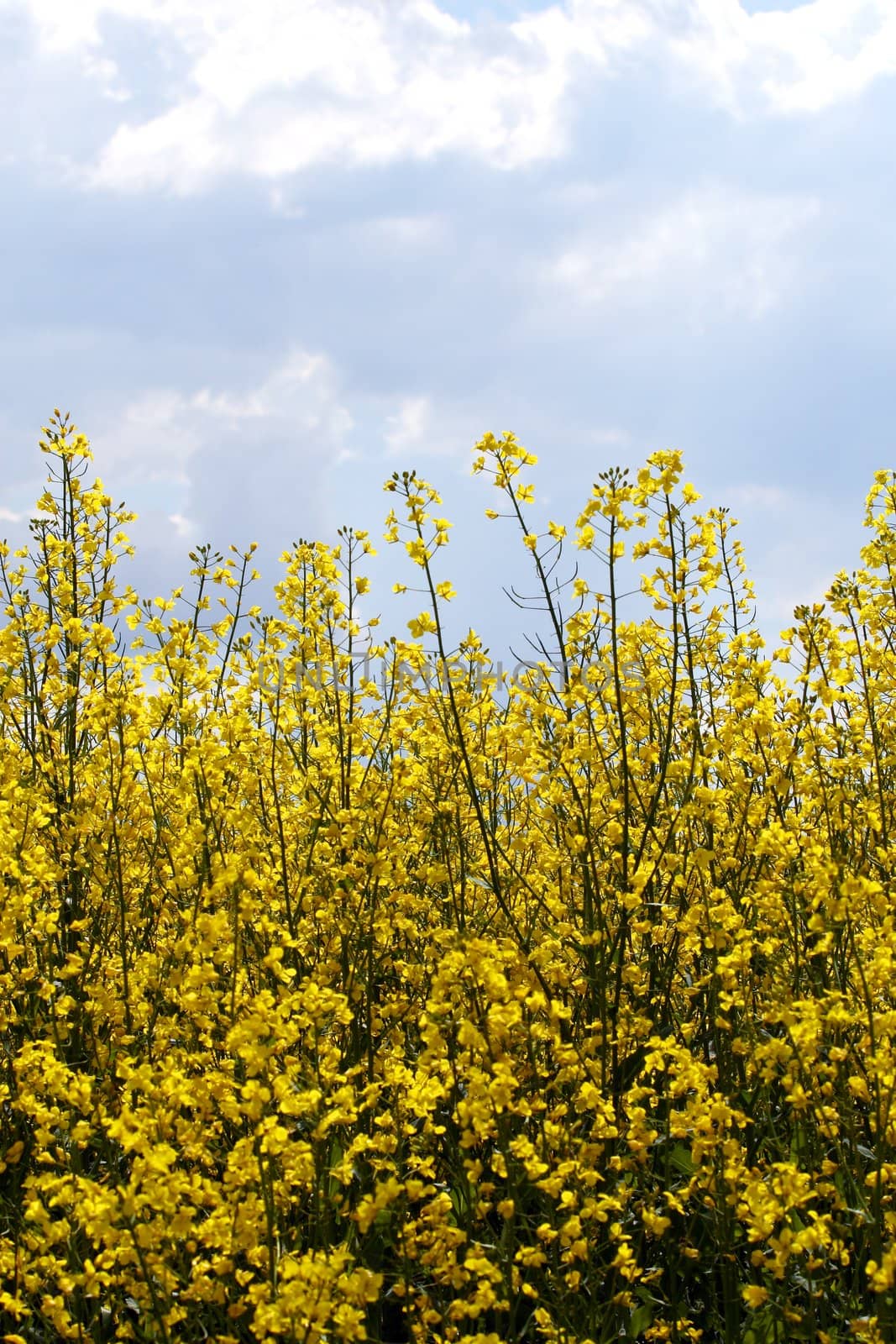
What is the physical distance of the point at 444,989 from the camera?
9.09ft

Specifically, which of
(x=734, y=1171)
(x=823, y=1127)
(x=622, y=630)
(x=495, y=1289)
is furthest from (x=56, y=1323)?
(x=622, y=630)

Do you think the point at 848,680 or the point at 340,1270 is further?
the point at 848,680

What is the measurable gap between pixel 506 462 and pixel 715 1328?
2752mm

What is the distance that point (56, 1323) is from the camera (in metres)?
2.65

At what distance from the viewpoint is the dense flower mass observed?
2623 mm

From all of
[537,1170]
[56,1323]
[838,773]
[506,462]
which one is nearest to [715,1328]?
[537,1170]

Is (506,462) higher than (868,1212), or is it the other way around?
(506,462)

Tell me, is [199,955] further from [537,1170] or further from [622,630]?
[622,630]

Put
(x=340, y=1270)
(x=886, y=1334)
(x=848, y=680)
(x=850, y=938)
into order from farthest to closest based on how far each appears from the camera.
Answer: (x=848, y=680) < (x=850, y=938) < (x=886, y=1334) < (x=340, y=1270)

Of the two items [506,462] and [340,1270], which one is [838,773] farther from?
[340,1270]

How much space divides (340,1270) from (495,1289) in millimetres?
789

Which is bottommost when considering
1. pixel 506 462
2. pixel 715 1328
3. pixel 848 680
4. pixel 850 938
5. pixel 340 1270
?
pixel 715 1328

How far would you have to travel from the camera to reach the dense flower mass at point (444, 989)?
2.62 meters

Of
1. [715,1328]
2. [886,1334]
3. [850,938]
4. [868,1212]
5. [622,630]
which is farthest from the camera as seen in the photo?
[622,630]
